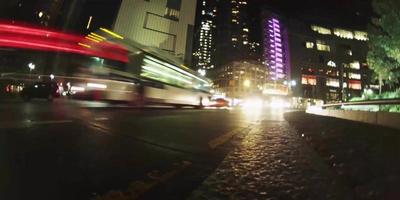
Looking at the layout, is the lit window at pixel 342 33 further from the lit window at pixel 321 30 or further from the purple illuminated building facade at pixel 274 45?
the purple illuminated building facade at pixel 274 45

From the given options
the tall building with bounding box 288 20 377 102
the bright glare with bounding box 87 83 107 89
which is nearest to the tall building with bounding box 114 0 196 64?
the bright glare with bounding box 87 83 107 89

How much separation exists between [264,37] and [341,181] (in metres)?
176

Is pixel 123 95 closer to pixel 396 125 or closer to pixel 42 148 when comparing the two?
pixel 396 125

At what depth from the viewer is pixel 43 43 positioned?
21234 millimetres

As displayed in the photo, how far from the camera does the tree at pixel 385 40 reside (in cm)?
2262

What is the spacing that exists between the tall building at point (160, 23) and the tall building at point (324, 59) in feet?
241

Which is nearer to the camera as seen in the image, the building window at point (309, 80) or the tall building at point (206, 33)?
the building window at point (309, 80)

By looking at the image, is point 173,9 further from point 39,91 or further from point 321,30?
point 321,30

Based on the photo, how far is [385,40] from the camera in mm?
23859

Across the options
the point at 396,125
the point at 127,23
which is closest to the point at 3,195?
the point at 396,125

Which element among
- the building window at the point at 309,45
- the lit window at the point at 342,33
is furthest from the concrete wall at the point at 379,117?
the lit window at the point at 342,33

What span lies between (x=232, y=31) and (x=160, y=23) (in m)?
130

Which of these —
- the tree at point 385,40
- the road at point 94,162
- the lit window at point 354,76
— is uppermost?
the lit window at point 354,76

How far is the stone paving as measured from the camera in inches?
132
